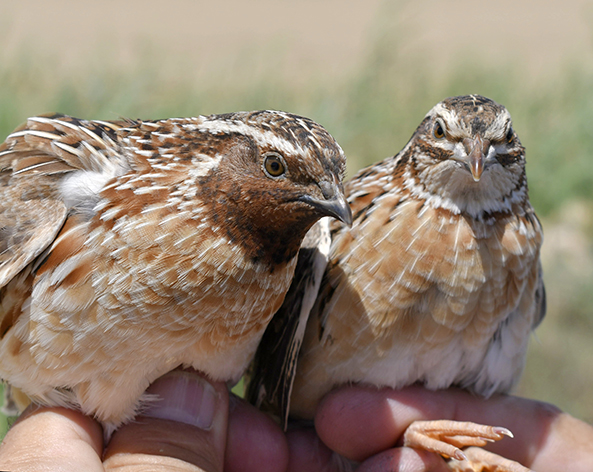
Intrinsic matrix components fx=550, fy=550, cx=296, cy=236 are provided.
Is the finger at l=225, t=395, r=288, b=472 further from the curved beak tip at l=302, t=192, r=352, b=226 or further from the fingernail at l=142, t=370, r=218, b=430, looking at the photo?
the curved beak tip at l=302, t=192, r=352, b=226

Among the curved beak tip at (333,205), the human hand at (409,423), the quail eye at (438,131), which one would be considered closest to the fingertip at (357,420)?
the human hand at (409,423)

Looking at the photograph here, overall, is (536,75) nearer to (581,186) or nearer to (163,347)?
(581,186)

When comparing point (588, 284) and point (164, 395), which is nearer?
point (164, 395)

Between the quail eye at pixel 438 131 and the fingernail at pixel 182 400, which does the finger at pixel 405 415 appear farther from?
the quail eye at pixel 438 131

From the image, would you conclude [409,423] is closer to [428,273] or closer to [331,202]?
[428,273]

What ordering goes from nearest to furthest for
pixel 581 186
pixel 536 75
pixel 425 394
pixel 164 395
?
pixel 164 395
pixel 425 394
pixel 581 186
pixel 536 75

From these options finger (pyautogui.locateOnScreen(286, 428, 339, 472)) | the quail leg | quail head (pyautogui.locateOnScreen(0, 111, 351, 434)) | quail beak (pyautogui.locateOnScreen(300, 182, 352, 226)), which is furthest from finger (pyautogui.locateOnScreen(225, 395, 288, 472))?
quail beak (pyautogui.locateOnScreen(300, 182, 352, 226))

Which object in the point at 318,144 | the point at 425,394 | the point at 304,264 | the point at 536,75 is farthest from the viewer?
the point at 536,75

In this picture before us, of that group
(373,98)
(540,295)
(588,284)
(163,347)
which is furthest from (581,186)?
(163,347)
